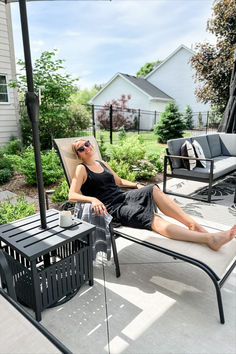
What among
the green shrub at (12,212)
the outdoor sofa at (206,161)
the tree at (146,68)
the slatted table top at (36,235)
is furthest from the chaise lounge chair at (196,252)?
the tree at (146,68)

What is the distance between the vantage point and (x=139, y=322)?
1.73 m

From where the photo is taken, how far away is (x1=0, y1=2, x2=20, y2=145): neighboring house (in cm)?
721

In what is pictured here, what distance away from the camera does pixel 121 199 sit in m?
2.48

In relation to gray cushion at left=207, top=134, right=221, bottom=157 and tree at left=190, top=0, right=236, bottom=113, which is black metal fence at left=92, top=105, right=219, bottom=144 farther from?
gray cushion at left=207, top=134, right=221, bottom=157

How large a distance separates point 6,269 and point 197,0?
8.74 m

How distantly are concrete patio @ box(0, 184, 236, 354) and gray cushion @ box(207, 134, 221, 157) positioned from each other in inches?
147

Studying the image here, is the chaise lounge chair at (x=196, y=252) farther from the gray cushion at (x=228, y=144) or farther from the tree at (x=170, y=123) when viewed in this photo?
the tree at (x=170, y=123)

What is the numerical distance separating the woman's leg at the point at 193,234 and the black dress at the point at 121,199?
92 mm

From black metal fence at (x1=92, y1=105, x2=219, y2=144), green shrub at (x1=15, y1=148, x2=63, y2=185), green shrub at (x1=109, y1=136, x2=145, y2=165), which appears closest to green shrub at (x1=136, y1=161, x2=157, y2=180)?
green shrub at (x1=109, y1=136, x2=145, y2=165)

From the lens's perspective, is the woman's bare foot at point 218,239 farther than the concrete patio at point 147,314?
Yes

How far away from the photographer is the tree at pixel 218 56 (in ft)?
31.9

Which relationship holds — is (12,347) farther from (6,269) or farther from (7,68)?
(7,68)

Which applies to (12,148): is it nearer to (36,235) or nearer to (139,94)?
(36,235)

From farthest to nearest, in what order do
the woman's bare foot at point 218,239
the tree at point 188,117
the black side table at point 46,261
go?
the tree at point 188,117, the woman's bare foot at point 218,239, the black side table at point 46,261
